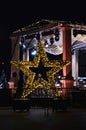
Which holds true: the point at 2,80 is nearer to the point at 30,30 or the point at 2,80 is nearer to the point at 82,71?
the point at 30,30

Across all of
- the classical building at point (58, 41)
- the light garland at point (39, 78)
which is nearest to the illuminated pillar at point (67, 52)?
the classical building at point (58, 41)

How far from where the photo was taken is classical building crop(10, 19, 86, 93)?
77.2 feet

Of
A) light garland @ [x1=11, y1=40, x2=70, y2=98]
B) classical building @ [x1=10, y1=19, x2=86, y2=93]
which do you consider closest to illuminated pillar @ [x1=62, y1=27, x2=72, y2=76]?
classical building @ [x1=10, y1=19, x2=86, y2=93]

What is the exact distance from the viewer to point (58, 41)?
25.8 meters

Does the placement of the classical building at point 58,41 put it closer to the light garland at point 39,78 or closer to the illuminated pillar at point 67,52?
the illuminated pillar at point 67,52

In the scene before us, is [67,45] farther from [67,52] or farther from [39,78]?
[39,78]

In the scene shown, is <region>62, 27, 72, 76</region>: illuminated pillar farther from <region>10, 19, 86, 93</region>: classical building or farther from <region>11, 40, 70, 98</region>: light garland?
<region>11, 40, 70, 98</region>: light garland

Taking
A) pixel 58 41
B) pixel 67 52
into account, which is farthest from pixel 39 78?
pixel 58 41

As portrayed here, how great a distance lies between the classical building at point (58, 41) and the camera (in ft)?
77.2

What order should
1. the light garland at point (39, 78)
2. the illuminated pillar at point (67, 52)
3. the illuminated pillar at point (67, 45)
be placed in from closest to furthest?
the light garland at point (39, 78) → the illuminated pillar at point (67, 52) → the illuminated pillar at point (67, 45)

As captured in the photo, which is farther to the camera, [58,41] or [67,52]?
[58,41]

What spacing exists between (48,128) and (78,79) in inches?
659

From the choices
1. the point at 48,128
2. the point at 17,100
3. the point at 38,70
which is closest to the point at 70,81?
the point at 38,70

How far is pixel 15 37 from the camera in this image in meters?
27.7
